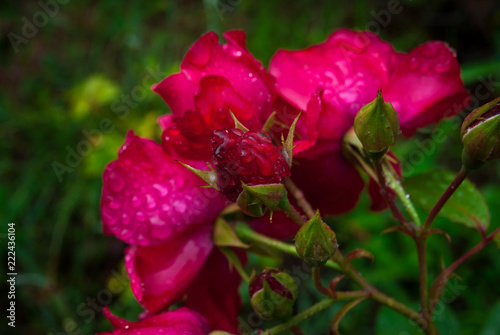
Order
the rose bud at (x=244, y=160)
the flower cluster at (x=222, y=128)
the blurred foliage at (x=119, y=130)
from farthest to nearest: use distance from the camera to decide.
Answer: the blurred foliage at (x=119, y=130), the flower cluster at (x=222, y=128), the rose bud at (x=244, y=160)

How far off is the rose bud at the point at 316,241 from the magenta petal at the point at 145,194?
0.68ft

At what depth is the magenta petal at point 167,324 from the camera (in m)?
0.68

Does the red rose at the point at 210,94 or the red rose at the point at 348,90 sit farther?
the red rose at the point at 348,90

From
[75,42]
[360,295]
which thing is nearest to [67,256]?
[75,42]

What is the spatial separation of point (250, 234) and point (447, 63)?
0.41 metres

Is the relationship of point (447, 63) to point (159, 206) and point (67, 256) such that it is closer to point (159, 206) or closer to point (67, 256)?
point (159, 206)

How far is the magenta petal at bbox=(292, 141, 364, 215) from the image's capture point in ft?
2.59

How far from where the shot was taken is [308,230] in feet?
2.07

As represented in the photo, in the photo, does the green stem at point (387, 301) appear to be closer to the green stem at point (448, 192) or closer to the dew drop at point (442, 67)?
the green stem at point (448, 192)

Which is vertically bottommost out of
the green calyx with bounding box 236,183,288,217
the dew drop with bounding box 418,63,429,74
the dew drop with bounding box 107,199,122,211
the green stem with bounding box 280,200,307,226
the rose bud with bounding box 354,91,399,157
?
the dew drop with bounding box 418,63,429,74

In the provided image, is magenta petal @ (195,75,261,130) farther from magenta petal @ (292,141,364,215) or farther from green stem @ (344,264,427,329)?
green stem @ (344,264,427,329)

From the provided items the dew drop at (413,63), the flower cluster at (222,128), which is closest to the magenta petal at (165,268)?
the flower cluster at (222,128)

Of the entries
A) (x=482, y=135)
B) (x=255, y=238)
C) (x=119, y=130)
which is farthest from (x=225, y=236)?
(x=119, y=130)

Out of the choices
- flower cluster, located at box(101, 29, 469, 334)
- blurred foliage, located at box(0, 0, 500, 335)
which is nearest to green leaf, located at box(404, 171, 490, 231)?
flower cluster, located at box(101, 29, 469, 334)
